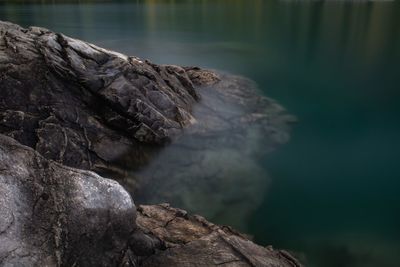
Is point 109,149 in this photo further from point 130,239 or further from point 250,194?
point 130,239

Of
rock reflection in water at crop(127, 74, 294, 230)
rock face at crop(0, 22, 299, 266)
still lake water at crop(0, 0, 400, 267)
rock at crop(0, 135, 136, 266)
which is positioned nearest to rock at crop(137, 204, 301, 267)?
rock face at crop(0, 22, 299, 266)

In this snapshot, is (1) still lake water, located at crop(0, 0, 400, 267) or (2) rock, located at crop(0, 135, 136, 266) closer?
(2) rock, located at crop(0, 135, 136, 266)

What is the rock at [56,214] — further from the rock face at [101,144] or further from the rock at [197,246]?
the rock at [197,246]

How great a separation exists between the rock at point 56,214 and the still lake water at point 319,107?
28.6 ft

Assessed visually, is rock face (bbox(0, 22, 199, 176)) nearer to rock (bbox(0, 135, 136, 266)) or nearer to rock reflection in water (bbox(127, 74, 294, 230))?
rock reflection in water (bbox(127, 74, 294, 230))

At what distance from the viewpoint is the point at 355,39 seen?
60.7 meters

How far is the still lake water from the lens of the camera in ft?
55.7

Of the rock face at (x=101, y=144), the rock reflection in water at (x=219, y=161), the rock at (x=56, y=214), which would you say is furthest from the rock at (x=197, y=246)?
the rock reflection in water at (x=219, y=161)

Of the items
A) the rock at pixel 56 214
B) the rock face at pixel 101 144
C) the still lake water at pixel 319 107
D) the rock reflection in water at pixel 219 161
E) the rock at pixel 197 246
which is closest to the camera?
the rock at pixel 56 214

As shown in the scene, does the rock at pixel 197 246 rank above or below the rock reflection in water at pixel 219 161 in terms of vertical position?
above

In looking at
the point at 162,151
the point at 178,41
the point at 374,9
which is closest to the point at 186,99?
the point at 162,151

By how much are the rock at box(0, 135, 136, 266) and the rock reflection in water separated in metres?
8.77

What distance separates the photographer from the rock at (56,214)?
7590 millimetres

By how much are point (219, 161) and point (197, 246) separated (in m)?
11.4
